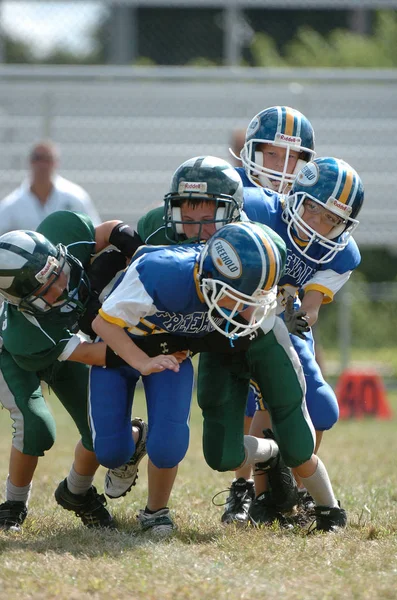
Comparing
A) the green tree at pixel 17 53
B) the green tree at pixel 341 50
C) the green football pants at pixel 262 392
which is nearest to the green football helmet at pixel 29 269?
the green football pants at pixel 262 392

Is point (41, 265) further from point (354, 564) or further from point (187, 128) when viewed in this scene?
point (187, 128)

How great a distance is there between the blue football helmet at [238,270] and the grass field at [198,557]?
87 cm

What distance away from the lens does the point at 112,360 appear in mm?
4184

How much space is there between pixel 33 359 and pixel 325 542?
56.3 inches

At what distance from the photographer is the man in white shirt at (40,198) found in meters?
8.27

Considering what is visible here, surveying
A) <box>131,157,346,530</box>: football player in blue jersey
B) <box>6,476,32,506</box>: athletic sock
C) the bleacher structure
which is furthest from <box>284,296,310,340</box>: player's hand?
the bleacher structure

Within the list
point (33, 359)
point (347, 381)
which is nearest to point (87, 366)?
point (33, 359)

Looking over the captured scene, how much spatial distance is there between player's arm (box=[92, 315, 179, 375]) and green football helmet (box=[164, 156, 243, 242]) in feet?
1.87

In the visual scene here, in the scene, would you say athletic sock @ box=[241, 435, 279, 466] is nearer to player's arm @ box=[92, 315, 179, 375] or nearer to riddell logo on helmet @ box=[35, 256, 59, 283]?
player's arm @ box=[92, 315, 179, 375]

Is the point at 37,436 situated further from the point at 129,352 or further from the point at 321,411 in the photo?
the point at 321,411

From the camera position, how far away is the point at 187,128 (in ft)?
38.7

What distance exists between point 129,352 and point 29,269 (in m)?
0.55

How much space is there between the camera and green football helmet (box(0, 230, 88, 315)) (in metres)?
4.05

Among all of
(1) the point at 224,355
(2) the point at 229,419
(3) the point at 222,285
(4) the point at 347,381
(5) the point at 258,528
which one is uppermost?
(3) the point at 222,285
